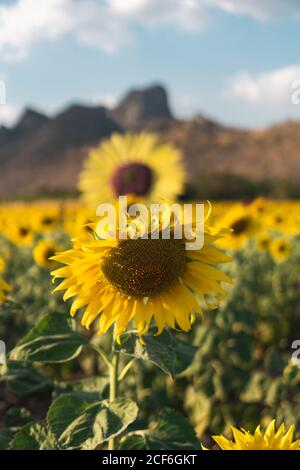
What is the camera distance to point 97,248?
1892mm

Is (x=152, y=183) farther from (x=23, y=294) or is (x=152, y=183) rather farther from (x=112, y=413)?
(x=23, y=294)

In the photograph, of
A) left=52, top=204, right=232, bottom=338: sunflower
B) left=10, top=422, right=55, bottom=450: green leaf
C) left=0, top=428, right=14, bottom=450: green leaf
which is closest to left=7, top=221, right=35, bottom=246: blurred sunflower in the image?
left=0, top=428, right=14, bottom=450: green leaf

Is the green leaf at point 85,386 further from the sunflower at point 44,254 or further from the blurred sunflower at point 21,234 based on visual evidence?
the blurred sunflower at point 21,234

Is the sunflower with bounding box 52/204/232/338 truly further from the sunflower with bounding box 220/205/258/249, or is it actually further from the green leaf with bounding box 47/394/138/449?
the sunflower with bounding box 220/205/258/249

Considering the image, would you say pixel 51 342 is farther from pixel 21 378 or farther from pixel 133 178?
pixel 133 178

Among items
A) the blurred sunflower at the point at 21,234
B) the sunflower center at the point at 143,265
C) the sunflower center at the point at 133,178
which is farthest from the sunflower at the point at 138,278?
the blurred sunflower at the point at 21,234

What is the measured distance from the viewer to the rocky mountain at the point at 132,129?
68000mm

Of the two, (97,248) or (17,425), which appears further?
(17,425)

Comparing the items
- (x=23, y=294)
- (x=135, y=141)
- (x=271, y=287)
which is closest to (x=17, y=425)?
(x=135, y=141)

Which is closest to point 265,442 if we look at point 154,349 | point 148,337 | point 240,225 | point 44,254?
point 154,349

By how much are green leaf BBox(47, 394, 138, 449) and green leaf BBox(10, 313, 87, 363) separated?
15cm

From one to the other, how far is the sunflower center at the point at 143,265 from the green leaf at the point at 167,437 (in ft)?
1.72

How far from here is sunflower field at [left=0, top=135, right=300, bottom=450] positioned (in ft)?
6.27

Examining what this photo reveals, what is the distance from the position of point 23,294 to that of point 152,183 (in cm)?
318
